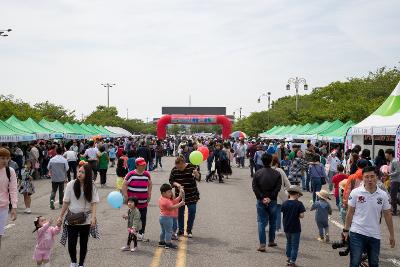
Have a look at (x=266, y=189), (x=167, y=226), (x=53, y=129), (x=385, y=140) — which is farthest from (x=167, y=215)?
(x=53, y=129)

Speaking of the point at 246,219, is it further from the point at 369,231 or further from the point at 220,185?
the point at 220,185

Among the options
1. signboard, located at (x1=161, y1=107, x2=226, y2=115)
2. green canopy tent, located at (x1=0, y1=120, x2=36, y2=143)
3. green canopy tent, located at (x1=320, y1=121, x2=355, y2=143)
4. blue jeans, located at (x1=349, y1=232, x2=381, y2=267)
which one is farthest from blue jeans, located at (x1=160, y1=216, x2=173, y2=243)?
signboard, located at (x1=161, y1=107, x2=226, y2=115)

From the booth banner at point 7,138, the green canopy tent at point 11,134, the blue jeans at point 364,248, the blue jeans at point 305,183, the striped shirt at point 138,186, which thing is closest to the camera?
the blue jeans at point 364,248

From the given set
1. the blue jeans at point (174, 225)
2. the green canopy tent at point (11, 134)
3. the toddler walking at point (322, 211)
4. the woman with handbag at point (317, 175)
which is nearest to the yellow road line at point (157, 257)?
the blue jeans at point (174, 225)

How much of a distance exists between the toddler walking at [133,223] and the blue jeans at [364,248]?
12.8ft

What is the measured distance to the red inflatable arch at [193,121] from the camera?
191ft

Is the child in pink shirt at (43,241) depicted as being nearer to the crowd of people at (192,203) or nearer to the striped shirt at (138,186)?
the crowd of people at (192,203)

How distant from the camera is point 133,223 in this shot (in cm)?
873

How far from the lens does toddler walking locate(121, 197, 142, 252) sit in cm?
857

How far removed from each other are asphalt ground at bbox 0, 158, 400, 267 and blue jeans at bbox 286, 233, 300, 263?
8.3 inches

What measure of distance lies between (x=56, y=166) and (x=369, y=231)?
9873 millimetres

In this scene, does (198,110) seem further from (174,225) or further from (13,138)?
(174,225)

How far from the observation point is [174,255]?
27.2 ft

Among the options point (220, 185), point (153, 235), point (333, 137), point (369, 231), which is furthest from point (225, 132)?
point (369, 231)
